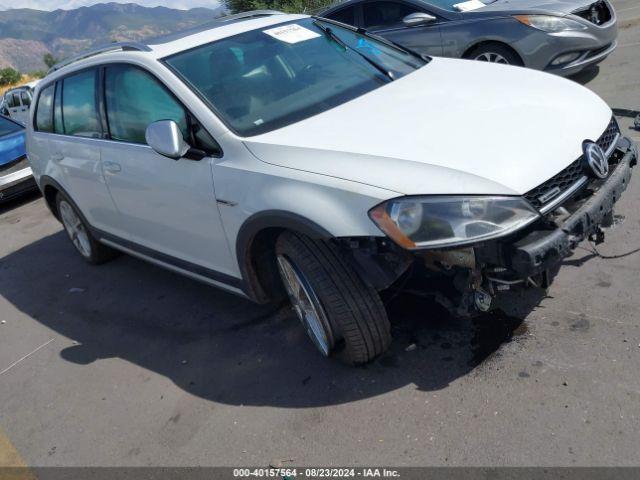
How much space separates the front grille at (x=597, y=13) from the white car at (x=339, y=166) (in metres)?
3.71

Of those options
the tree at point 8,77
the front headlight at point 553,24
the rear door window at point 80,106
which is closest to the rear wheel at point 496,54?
the front headlight at point 553,24

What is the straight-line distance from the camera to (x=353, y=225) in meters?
2.66

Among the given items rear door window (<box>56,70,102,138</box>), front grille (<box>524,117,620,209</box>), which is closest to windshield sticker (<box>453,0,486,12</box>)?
rear door window (<box>56,70,102,138</box>)

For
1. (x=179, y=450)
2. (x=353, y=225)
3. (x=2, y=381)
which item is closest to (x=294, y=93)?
(x=353, y=225)

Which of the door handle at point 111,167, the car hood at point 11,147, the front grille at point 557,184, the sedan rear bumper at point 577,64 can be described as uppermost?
the front grille at point 557,184

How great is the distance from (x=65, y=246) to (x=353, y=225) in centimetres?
469

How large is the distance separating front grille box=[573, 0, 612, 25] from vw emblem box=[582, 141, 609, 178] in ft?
15.6

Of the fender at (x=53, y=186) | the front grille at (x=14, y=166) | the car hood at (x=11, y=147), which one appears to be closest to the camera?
the fender at (x=53, y=186)

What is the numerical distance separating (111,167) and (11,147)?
5.92 metres

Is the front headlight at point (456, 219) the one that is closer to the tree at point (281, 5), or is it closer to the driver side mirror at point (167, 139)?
the driver side mirror at point (167, 139)

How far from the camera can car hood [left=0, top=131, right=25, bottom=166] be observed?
29.2 feet

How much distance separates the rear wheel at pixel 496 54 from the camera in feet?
22.9

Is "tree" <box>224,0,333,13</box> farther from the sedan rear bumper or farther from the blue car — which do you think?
the sedan rear bumper

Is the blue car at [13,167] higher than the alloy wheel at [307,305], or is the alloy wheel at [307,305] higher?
the alloy wheel at [307,305]
